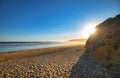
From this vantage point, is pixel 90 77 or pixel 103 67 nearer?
pixel 90 77

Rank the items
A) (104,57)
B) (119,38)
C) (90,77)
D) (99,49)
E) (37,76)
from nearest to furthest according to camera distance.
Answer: (90,77) → (37,76) → (119,38) → (104,57) → (99,49)

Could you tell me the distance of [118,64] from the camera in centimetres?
820

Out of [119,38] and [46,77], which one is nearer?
[46,77]

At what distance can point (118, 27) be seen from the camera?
10.4 m

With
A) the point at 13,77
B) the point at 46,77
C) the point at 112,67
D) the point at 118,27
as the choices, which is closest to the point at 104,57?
the point at 112,67

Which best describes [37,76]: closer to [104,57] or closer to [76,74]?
[76,74]

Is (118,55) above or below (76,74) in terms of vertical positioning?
above

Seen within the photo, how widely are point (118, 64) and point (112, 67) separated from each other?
20.8 inches

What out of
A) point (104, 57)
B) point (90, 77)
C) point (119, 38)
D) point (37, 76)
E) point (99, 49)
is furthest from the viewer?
→ point (99, 49)

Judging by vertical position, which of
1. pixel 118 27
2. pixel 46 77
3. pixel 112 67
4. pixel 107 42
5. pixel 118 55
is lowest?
pixel 46 77

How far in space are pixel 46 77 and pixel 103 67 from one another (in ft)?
15.9

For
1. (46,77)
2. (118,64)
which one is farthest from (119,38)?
(46,77)

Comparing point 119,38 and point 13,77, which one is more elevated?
point 119,38

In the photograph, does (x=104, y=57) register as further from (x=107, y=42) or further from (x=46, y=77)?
(x=46, y=77)
